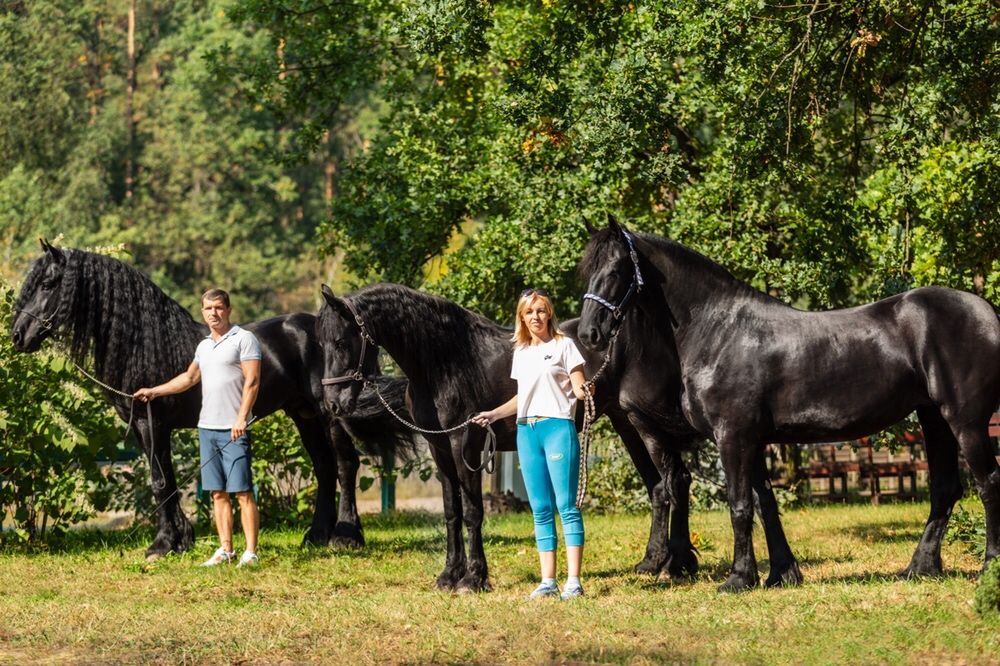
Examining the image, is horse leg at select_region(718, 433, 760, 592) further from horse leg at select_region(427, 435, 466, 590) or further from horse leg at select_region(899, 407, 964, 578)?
horse leg at select_region(427, 435, 466, 590)

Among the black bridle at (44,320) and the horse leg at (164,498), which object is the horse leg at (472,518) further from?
the black bridle at (44,320)

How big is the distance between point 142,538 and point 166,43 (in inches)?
1582

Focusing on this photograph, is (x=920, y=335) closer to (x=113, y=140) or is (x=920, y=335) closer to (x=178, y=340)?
(x=178, y=340)

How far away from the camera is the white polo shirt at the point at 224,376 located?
10453 mm

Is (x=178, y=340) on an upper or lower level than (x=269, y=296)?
lower

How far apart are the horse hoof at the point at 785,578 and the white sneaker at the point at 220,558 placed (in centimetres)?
441

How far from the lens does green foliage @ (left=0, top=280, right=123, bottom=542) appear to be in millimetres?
12523

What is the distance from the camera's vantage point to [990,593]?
23.1 feet

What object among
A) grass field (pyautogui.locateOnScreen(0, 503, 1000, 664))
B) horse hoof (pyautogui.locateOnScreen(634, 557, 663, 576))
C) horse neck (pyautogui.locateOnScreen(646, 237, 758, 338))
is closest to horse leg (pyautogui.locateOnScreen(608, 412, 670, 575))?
horse hoof (pyautogui.locateOnScreen(634, 557, 663, 576))

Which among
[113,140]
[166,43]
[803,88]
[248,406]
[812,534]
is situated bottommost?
[812,534]

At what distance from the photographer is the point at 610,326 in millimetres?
8828

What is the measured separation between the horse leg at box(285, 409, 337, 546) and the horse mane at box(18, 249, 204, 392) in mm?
1991

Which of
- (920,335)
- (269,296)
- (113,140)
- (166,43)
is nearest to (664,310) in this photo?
(920,335)

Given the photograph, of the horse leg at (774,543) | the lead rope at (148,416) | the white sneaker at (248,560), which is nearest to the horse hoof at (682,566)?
the horse leg at (774,543)
